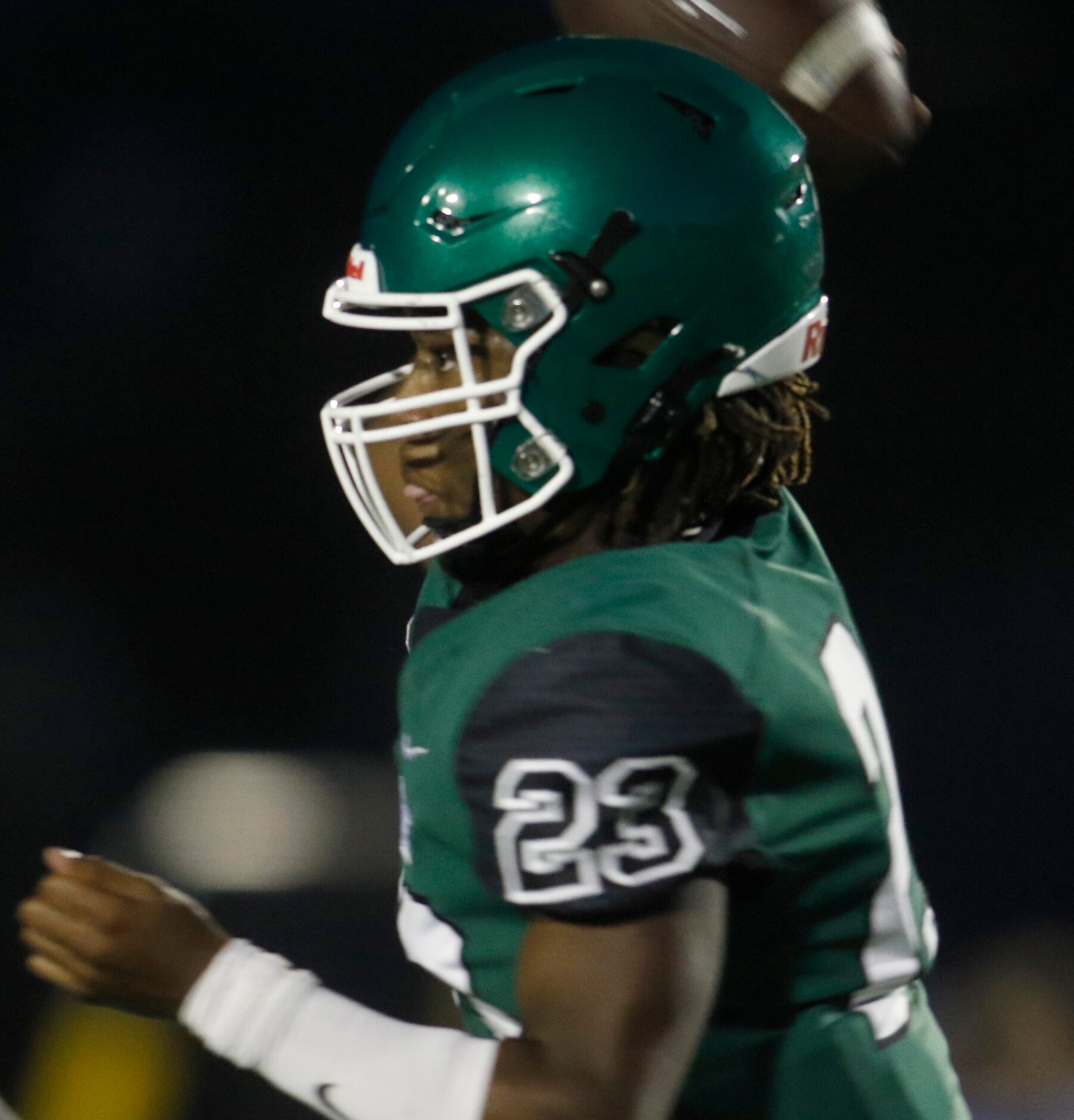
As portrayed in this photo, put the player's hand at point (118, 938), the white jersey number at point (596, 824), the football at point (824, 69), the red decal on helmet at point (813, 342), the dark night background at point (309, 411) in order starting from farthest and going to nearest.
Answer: the dark night background at point (309, 411) → the football at point (824, 69) → the red decal on helmet at point (813, 342) → the player's hand at point (118, 938) → the white jersey number at point (596, 824)

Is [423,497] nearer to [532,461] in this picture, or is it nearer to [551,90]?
[532,461]

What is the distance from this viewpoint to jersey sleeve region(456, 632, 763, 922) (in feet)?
3.38

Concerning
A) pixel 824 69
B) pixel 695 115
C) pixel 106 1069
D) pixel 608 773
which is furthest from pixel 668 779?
pixel 106 1069

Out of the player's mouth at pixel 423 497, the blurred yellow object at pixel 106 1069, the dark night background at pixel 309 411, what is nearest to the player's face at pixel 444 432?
the player's mouth at pixel 423 497

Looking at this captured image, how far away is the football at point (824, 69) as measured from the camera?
5.23 ft

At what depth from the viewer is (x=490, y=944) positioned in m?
1.20

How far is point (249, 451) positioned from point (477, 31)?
1000 millimetres

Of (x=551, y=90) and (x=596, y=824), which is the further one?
(x=551, y=90)

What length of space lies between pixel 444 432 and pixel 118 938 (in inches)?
17.7

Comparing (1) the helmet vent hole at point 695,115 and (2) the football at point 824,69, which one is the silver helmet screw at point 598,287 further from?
(2) the football at point 824,69

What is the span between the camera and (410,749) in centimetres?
120

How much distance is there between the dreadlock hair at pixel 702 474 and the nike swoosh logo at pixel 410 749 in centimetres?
22

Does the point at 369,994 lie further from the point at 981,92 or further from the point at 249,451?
the point at 981,92

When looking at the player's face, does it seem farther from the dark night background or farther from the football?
the dark night background
